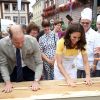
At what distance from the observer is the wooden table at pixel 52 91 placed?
268cm

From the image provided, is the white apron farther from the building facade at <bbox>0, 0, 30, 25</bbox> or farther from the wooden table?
the building facade at <bbox>0, 0, 30, 25</bbox>

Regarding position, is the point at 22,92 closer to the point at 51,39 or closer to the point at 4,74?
the point at 4,74

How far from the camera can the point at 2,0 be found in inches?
2343

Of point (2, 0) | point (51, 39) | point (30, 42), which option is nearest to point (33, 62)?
point (30, 42)

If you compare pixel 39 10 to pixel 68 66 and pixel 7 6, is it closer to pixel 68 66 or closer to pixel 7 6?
pixel 7 6

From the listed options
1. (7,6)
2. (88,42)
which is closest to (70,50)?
(88,42)

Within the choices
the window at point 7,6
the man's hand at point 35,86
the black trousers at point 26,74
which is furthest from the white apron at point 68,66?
the window at point 7,6

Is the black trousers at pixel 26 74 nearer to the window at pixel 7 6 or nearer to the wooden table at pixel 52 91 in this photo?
the wooden table at pixel 52 91

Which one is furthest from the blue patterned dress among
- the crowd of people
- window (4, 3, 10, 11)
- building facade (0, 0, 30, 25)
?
window (4, 3, 10, 11)

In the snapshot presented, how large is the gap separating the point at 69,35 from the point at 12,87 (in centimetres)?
73

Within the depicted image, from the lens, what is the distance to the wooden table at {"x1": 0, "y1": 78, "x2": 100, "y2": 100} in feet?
8.78

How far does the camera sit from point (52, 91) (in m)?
2.81

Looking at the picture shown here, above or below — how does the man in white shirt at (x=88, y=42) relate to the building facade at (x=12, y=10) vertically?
below

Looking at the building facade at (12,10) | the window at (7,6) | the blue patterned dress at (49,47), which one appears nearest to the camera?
the blue patterned dress at (49,47)
